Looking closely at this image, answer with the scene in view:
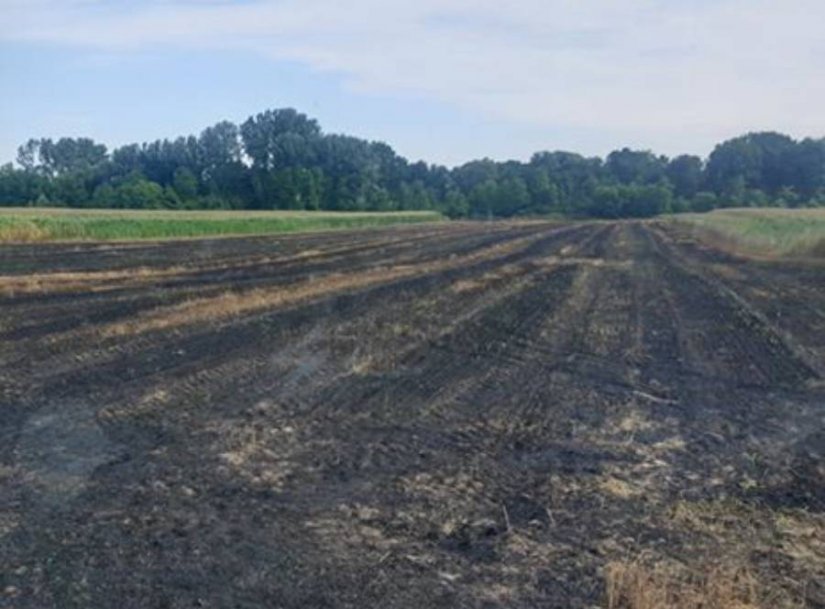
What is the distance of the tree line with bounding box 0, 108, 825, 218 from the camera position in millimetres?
96438

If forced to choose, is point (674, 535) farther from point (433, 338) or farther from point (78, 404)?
point (433, 338)

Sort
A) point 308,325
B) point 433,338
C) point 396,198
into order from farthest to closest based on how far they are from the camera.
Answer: point 396,198 < point 308,325 < point 433,338

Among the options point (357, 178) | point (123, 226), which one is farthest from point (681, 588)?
point (357, 178)

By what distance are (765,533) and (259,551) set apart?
2.92m

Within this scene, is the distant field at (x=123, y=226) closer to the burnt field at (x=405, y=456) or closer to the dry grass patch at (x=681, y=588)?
the burnt field at (x=405, y=456)

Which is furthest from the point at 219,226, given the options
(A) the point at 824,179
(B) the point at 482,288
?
(A) the point at 824,179

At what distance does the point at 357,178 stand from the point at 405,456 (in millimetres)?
105282

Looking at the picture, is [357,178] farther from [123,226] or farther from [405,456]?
[405,456]

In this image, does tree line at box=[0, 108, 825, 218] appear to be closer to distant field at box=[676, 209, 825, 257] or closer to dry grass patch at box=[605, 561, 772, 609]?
distant field at box=[676, 209, 825, 257]

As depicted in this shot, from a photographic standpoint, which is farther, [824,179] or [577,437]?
[824,179]

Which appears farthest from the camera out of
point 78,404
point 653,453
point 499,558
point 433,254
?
point 433,254

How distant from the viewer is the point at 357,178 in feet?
365

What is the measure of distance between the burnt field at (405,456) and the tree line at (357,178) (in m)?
78.7

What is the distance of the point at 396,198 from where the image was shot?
117 m
